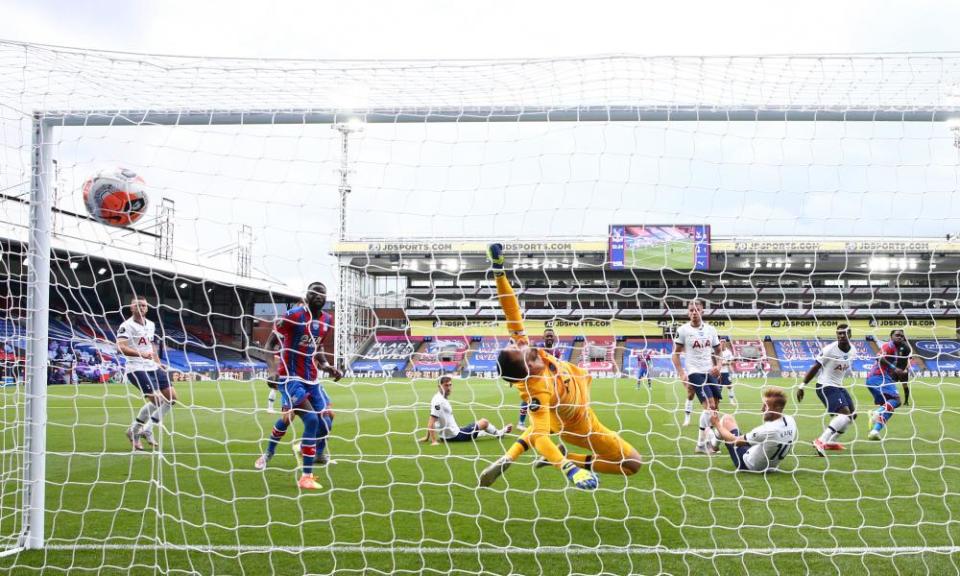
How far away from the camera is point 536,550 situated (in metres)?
4.19

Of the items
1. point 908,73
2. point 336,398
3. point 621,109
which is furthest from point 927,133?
point 336,398

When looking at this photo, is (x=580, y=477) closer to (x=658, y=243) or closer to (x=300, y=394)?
(x=300, y=394)

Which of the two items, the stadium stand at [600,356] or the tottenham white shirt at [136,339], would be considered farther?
the stadium stand at [600,356]

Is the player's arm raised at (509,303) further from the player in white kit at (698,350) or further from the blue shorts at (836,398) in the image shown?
the blue shorts at (836,398)

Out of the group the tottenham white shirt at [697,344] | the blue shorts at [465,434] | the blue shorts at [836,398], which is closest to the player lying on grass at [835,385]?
the blue shorts at [836,398]

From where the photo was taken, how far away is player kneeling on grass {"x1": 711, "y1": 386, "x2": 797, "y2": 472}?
6.15 metres

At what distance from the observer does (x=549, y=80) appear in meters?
4.36

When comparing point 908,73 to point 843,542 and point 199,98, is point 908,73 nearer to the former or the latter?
point 843,542

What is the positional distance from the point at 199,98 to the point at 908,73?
4.31 m

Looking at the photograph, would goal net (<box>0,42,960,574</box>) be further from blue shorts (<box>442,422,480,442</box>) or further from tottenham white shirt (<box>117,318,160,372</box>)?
blue shorts (<box>442,422,480,442</box>)

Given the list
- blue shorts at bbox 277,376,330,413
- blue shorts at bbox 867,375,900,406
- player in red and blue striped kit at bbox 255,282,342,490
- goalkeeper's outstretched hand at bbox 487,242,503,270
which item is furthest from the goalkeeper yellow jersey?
blue shorts at bbox 867,375,900,406

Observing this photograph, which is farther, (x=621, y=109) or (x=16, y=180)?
(x=16, y=180)

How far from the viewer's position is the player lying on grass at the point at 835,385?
306 inches

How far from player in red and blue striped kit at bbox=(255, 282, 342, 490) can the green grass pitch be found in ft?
1.38
